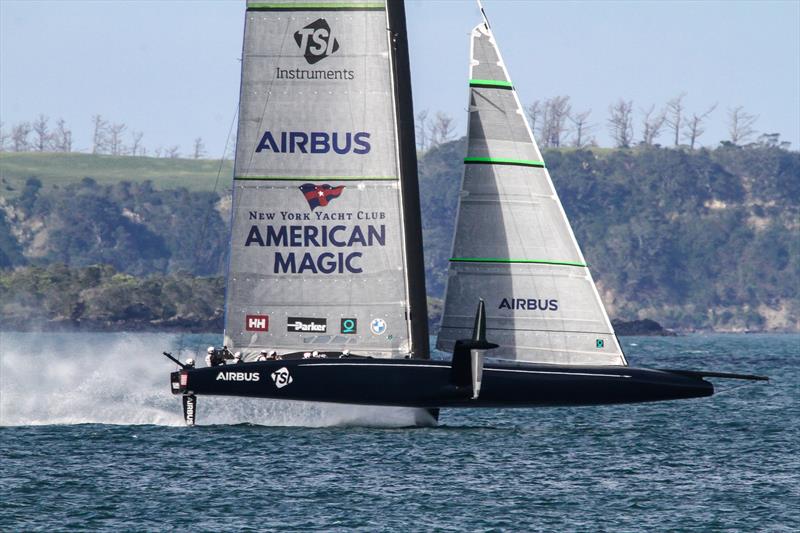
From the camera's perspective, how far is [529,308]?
30672 millimetres

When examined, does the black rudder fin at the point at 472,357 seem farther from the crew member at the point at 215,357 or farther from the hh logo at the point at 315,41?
the hh logo at the point at 315,41

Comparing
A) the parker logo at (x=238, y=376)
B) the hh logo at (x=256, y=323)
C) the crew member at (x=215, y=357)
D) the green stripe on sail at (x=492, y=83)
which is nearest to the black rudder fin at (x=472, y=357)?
the parker logo at (x=238, y=376)

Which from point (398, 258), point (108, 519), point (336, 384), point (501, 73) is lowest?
point (108, 519)

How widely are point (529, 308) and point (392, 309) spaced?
9.22 feet

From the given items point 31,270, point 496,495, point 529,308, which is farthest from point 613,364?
point 31,270

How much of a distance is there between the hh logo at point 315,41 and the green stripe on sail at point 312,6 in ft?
0.96

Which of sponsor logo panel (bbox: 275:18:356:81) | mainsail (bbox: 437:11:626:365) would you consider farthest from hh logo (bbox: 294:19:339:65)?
mainsail (bbox: 437:11:626:365)

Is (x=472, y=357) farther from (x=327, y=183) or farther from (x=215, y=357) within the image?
(x=215, y=357)

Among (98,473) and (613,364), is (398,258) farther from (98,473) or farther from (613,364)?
(98,473)

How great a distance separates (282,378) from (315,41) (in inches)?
274

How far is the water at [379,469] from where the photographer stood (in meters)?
23.3

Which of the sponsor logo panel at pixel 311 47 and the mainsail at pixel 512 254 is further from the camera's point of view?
the sponsor logo panel at pixel 311 47

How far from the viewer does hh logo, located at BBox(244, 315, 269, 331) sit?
31.2 meters

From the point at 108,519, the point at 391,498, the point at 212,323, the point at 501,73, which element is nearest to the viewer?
the point at 108,519
